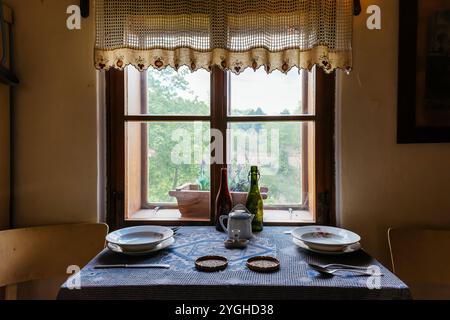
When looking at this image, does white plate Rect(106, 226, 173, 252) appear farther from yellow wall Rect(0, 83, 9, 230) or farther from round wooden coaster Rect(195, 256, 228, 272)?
yellow wall Rect(0, 83, 9, 230)

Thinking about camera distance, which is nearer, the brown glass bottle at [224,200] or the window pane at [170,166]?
the brown glass bottle at [224,200]

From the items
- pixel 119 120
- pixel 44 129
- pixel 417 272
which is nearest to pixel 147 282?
pixel 119 120

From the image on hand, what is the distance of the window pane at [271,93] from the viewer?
5.04ft

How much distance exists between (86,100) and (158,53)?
412 millimetres

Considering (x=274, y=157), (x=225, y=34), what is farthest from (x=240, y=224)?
(x=225, y=34)

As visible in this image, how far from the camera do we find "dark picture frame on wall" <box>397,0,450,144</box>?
1383mm

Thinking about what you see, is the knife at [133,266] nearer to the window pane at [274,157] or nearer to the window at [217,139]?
the window at [217,139]

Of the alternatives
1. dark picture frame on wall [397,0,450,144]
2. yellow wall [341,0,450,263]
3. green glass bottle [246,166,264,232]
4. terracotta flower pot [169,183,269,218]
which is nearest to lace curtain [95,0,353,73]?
yellow wall [341,0,450,263]

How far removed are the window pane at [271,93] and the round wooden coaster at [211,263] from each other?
73 centimetres

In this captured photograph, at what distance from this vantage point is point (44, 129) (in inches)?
58.2

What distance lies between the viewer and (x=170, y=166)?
1607 mm

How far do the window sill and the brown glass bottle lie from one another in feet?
0.39

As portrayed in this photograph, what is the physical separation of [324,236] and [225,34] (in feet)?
2.99

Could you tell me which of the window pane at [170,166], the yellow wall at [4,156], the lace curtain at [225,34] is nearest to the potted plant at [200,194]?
the window pane at [170,166]
